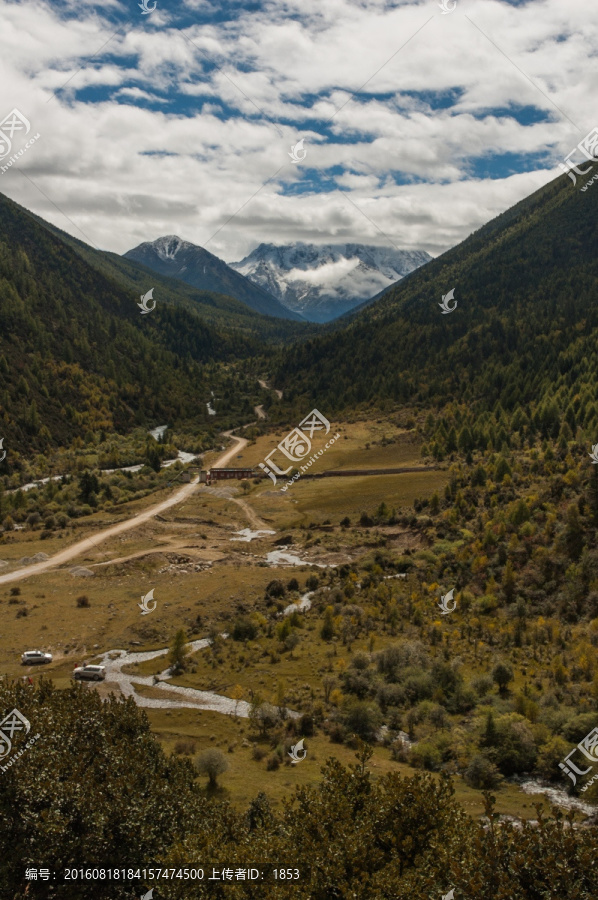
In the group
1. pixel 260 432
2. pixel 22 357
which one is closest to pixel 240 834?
pixel 260 432

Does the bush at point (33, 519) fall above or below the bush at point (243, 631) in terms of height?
above

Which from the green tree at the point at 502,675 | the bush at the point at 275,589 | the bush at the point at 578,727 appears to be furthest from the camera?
the bush at the point at 275,589

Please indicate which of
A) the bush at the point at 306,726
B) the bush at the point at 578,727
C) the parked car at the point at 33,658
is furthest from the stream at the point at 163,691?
the bush at the point at 578,727

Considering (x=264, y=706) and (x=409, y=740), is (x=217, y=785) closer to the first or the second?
(x=264, y=706)

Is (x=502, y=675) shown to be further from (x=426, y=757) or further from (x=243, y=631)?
(x=243, y=631)

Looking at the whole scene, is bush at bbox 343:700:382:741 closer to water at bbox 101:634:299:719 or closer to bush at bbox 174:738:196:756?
water at bbox 101:634:299:719

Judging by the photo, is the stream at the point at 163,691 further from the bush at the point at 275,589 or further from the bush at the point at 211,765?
the bush at the point at 275,589

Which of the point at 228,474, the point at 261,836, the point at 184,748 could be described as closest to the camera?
the point at 261,836

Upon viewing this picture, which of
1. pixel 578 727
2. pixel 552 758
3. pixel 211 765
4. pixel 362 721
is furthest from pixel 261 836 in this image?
pixel 578 727
